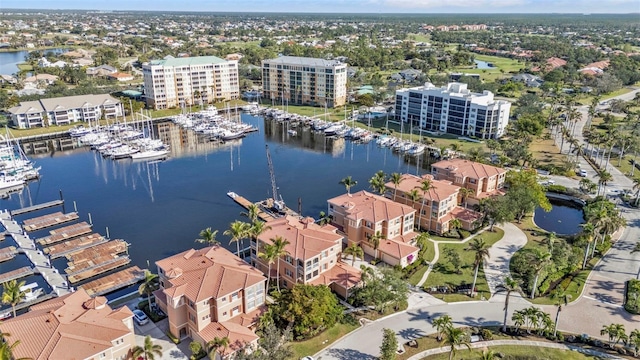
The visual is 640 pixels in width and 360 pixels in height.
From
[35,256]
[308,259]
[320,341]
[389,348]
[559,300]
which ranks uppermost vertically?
[308,259]

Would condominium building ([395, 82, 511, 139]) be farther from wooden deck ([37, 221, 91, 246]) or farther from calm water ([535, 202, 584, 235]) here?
wooden deck ([37, 221, 91, 246])

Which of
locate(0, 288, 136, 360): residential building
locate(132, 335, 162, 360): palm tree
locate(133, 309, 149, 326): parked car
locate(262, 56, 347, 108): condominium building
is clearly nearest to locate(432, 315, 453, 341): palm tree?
locate(132, 335, 162, 360): palm tree

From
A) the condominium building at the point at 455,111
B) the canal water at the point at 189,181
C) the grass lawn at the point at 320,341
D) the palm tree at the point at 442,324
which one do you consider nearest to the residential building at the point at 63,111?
the canal water at the point at 189,181

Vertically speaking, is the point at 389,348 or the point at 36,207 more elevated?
the point at 389,348

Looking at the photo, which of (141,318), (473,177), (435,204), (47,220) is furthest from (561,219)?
(47,220)

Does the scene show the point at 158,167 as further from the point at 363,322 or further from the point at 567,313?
the point at 567,313

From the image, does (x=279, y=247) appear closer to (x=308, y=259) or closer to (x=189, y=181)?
(x=308, y=259)

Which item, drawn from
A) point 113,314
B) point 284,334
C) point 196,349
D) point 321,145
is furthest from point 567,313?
point 321,145
